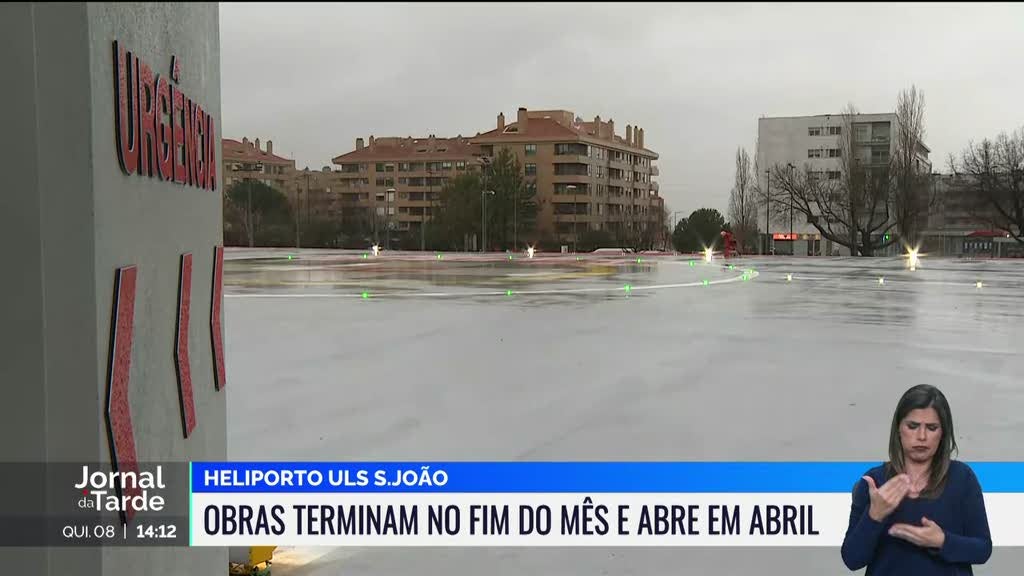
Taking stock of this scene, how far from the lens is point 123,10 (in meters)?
2.71

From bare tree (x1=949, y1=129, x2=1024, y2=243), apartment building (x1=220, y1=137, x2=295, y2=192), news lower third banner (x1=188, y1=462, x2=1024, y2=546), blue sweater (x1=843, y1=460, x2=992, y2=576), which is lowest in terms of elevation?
news lower third banner (x1=188, y1=462, x2=1024, y2=546)

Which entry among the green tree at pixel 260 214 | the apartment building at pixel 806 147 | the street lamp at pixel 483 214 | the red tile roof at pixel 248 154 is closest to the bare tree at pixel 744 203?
the apartment building at pixel 806 147

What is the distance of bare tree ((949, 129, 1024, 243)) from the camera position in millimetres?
60031

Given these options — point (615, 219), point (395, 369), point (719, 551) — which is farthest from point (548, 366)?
point (615, 219)

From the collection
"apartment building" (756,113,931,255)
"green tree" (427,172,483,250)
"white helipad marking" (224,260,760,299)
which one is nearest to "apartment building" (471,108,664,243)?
"apartment building" (756,113,931,255)

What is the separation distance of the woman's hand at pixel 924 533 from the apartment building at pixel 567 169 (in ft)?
311

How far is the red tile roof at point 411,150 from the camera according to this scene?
114688 mm

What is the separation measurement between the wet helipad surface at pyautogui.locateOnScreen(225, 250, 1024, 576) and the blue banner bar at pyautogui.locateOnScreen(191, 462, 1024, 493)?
2.59ft

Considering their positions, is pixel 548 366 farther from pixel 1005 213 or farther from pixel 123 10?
pixel 1005 213

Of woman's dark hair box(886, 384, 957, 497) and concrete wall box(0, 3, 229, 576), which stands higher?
concrete wall box(0, 3, 229, 576)

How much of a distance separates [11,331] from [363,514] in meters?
1.50

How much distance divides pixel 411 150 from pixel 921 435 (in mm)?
118851

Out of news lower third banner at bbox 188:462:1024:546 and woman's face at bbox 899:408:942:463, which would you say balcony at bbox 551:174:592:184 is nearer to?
news lower third banner at bbox 188:462:1024:546

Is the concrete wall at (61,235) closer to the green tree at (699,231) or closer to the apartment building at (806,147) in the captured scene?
the green tree at (699,231)
